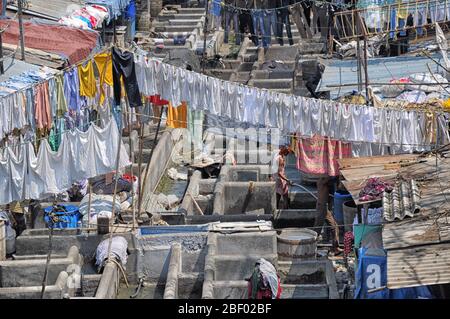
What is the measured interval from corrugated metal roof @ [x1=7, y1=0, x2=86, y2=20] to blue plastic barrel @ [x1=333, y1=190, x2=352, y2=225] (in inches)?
426

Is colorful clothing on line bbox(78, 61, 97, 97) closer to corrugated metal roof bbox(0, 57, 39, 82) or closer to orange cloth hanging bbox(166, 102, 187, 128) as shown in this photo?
orange cloth hanging bbox(166, 102, 187, 128)

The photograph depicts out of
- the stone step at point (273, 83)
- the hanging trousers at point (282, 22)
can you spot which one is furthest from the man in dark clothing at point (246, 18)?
the stone step at point (273, 83)

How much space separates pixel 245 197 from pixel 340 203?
376 centimetres

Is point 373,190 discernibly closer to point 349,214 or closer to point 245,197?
point 349,214

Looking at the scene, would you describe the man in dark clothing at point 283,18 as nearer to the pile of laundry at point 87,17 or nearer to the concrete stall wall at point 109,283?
the pile of laundry at point 87,17

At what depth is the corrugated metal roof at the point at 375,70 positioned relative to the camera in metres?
29.9

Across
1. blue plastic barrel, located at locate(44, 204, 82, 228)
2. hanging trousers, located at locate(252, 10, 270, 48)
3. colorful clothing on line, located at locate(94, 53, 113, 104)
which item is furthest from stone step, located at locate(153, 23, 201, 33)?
colorful clothing on line, located at locate(94, 53, 113, 104)

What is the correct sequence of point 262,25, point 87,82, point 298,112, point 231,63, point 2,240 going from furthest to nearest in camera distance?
1. point 231,63
2. point 262,25
3. point 298,112
4. point 2,240
5. point 87,82

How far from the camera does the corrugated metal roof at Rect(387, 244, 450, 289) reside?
1623 centimetres

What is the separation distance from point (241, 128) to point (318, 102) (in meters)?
5.71

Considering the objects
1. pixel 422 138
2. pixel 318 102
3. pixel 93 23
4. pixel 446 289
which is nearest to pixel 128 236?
pixel 318 102

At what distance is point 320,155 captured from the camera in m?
25.4

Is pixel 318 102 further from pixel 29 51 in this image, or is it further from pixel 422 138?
pixel 29 51

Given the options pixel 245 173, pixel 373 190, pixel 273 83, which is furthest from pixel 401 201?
pixel 273 83
